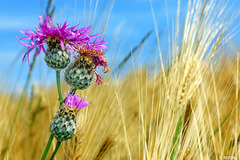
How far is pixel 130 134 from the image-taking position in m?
2.10

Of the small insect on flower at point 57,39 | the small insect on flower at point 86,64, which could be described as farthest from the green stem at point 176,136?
the small insect on flower at point 57,39

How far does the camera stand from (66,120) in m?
0.98

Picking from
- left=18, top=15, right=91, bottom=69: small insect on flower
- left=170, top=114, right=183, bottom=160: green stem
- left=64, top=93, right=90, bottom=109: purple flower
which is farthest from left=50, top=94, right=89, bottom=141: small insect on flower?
left=170, top=114, right=183, bottom=160: green stem

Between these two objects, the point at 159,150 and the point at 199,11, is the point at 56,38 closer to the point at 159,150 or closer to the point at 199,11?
the point at 159,150

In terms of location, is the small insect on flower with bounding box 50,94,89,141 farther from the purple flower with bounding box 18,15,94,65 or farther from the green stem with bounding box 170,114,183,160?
the green stem with bounding box 170,114,183,160

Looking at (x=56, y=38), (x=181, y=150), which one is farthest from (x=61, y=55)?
(x=181, y=150)

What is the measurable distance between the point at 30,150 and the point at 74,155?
0.99m

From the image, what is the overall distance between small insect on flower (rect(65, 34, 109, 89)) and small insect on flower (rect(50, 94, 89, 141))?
50 millimetres

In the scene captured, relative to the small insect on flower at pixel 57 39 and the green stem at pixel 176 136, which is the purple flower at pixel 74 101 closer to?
the small insect on flower at pixel 57 39

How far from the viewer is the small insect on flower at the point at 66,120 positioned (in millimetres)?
925

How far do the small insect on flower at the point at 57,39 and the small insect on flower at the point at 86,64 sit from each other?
0.10ft

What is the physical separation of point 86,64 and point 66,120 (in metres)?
0.19

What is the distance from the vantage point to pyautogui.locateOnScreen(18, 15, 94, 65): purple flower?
0.96 m

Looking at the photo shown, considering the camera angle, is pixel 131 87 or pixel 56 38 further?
pixel 131 87
